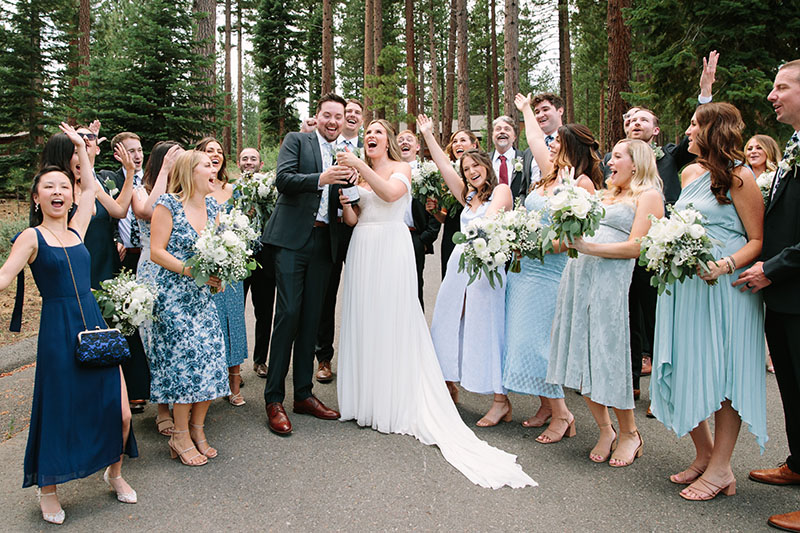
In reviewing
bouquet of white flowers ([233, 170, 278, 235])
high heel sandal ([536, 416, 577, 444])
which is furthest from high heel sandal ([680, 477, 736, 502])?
bouquet of white flowers ([233, 170, 278, 235])

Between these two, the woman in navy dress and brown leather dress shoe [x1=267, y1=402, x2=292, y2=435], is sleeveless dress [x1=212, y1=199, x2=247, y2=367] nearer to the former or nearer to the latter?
brown leather dress shoe [x1=267, y1=402, x2=292, y2=435]

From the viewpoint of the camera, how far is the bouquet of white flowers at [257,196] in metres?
6.64

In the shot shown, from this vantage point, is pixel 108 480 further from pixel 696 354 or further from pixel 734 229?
pixel 734 229

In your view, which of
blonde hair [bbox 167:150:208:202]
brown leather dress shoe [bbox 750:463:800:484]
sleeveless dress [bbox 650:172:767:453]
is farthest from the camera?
blonde hair [bbox 167:150:208:202]

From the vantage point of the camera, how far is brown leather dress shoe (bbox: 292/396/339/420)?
524cm

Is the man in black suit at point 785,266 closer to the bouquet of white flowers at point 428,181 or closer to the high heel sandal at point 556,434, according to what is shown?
the high heel sandal at point 556,434

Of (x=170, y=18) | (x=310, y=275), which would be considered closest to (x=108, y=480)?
(x=310, y=275)

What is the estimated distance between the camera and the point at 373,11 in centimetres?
2298

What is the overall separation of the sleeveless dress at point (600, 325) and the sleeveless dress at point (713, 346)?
31 cm

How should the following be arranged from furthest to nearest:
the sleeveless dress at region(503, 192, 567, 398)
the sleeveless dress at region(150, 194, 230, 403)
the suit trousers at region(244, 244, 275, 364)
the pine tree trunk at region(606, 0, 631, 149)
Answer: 1. the pine tree trunk at region(606, 0, 631, 149)
2. the suit trousers at region(244, 244, 275, 364)
3. the sleeveless dress at region(503, 192, 567, 398)
4. the sleeveless dress at region(150, 194, 230, 403)

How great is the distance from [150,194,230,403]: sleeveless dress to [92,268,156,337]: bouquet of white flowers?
0.22m

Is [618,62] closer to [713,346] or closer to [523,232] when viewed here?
[523,232]

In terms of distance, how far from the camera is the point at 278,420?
492 cm

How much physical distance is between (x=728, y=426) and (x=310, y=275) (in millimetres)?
3588
